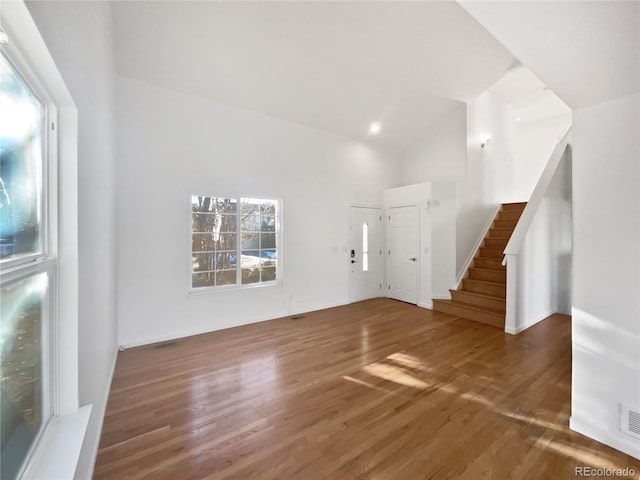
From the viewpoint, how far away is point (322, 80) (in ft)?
13.3

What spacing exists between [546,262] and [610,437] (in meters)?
3.18

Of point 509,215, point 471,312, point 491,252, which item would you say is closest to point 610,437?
point 471,312

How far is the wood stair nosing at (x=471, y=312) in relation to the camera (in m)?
4.24

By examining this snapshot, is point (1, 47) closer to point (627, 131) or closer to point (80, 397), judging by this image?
point (80, 397)

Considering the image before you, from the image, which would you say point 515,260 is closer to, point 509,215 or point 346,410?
point 509,215

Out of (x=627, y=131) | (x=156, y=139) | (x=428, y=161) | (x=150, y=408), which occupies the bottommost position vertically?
(x=150, y=408)

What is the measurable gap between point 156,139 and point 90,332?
9.59 ft

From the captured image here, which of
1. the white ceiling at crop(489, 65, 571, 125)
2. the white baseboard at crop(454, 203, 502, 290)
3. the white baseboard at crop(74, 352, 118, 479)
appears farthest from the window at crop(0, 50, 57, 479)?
the white ceiling at crop(489, 65, 571, 125)

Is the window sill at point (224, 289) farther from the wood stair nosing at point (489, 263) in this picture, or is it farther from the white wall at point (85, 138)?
the wood stair nosing at point (489, 263)

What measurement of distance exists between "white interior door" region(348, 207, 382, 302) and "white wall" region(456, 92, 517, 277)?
158 cm

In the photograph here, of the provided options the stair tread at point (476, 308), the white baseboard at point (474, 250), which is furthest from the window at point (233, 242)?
the white baseboard at point (474, 250)

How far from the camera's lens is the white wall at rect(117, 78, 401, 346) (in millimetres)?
3461

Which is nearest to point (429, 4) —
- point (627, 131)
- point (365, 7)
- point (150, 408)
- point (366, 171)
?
point (365, 7)

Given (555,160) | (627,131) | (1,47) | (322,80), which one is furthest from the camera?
(555,160)
